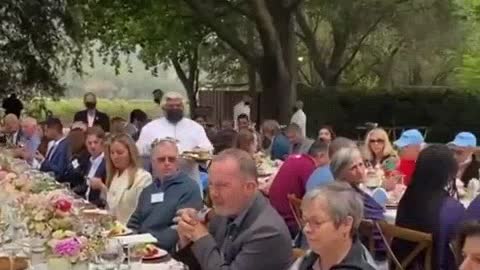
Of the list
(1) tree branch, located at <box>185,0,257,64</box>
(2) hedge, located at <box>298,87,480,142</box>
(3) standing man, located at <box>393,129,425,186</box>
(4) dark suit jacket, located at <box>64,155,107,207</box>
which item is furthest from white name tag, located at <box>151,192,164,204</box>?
(2) hedge, located at <box>298,87,480,142</box>

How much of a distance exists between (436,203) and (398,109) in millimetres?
21225

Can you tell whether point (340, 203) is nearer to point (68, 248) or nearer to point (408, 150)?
point (68, 248)

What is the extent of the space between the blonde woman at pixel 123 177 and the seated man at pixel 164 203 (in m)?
0.58

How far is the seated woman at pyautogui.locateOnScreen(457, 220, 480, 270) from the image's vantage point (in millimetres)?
2725

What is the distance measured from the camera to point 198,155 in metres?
8.66

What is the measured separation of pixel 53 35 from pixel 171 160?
16.3 meters

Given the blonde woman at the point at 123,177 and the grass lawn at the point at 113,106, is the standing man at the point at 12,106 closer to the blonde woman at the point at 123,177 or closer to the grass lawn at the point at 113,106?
the grass lawn at the point at 113,106

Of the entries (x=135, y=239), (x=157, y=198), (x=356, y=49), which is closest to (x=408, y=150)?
(x=157, y=198)

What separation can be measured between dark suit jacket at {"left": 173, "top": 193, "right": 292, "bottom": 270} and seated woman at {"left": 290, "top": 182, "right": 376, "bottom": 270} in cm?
23

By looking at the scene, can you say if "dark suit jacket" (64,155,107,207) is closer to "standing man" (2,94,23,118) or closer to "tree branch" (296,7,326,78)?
"standing man" (2,94,23,118)

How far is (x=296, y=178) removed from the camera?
7.09 meters

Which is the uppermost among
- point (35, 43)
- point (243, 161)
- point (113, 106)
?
point (35, 43)

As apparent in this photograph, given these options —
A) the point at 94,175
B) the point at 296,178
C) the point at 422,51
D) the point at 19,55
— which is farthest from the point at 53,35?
the point at 296,178

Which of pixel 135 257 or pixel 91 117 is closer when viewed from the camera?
pixel 135 257
